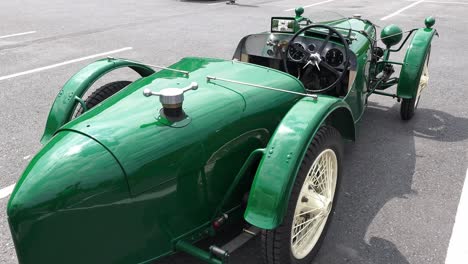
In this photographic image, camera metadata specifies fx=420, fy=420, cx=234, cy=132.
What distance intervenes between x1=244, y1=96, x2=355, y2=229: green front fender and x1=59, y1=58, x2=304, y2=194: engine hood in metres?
0.29

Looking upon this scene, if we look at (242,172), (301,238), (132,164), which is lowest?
(301,238)

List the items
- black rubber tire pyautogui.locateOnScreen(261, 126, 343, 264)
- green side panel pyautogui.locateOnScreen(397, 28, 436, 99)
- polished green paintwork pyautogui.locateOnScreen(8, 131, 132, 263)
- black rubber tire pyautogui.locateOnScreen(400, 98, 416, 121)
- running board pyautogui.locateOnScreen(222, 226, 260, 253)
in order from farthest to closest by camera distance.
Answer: black rubber tire pyautogui.locateOnScreen(400, 98, 416, 121), green side panel pyautogui.locateOnScreen(397, 28, 436, 99), running board pyautogui.locateOnScreen(222, 226, 260, 253), black rubber tire pyautogui.locateOnScreen(261, 126, 343, 264), polished green paintwork pyautogui.locateOnScreen(8, 131, 132, 263)

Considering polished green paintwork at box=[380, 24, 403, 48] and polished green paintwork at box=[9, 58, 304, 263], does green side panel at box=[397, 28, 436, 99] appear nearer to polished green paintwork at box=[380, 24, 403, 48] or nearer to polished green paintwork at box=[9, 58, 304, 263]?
polished green paintwork at box=[380, 24, 403, 48]

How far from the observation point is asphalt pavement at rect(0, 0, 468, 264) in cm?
283

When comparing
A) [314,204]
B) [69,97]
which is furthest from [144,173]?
[69,97]

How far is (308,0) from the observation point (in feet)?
51.1

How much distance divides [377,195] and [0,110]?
4195mm

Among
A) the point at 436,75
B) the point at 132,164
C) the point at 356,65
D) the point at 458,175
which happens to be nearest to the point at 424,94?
the point at 436,75

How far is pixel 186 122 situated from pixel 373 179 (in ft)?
6.67

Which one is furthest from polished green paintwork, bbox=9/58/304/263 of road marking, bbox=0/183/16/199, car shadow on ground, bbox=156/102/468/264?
road marking, bbox=0/183/16/199

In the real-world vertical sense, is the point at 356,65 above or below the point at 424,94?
above

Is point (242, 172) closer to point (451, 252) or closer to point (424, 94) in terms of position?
point (451, 252)

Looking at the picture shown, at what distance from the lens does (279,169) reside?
2.08 metres

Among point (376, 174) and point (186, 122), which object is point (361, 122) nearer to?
point (376, 174)
